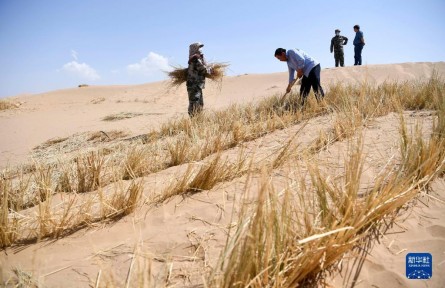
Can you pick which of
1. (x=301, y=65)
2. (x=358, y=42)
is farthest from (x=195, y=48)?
(x=358, y=42)

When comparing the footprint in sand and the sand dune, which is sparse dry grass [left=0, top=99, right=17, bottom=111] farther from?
the footprint in sand

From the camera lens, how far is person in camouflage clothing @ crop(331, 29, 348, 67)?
10438mm

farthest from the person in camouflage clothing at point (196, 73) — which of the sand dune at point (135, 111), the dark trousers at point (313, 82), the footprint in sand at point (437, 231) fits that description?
the footprint in sand at point (437, 231)

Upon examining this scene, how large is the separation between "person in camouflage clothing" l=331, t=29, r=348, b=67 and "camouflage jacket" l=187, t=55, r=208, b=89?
7.35 m

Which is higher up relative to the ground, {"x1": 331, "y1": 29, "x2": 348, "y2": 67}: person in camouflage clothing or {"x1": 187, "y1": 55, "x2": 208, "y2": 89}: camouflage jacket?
{"x1": 331, "y1": 29, "x2": 348, "y2": 67}: person in camouflage clothing

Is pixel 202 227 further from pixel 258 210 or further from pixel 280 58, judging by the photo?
pixel 280 58

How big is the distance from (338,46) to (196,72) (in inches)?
298

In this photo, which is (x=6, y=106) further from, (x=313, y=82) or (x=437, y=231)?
(x=437, y=231)

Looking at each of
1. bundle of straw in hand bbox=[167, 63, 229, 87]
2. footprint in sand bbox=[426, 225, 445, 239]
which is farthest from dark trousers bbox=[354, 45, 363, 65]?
footprint in sand bbox=[426, 225, 445, 239]

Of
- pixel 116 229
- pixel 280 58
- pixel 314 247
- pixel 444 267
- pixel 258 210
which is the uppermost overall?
pixel 280 58

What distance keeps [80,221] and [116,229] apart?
0.78 ft

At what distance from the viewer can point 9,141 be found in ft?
20.9

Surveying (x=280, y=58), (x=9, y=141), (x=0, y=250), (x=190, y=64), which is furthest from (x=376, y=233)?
(x=9, y=141)

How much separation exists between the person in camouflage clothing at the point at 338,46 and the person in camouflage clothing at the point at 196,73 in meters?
7.26
